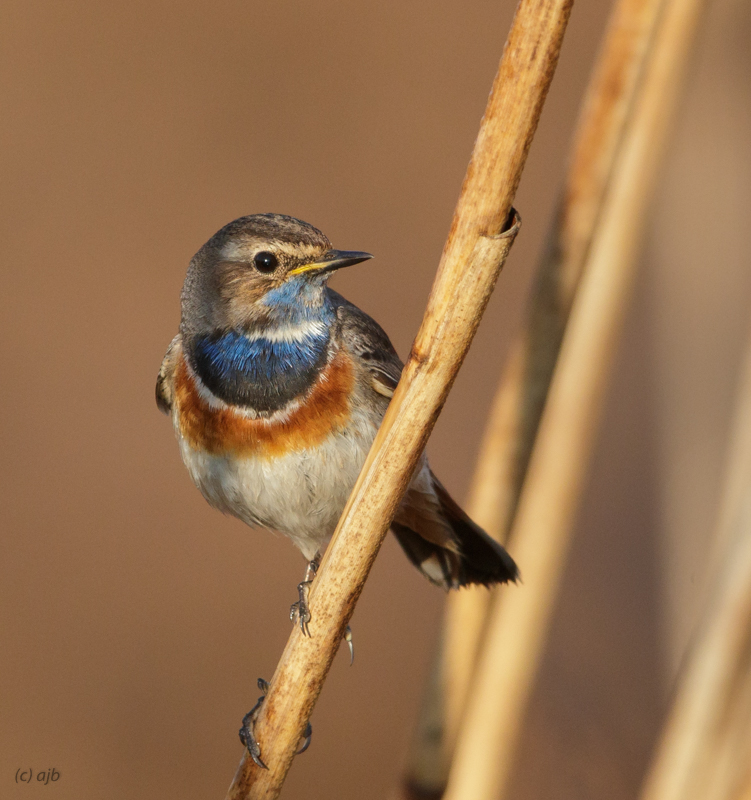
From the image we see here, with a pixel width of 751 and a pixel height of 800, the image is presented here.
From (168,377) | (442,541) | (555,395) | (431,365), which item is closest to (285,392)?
(168,377)

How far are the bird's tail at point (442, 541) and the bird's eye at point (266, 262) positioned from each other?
0.96 meters

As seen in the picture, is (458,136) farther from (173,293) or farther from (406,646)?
(406,646)

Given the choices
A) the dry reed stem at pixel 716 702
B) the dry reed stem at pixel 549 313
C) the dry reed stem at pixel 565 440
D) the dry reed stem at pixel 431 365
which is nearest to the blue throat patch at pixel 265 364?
the dry reed stem at pixel 549 313

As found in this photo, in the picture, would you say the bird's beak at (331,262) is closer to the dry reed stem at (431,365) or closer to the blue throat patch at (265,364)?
the blue throat patch at (265,364)

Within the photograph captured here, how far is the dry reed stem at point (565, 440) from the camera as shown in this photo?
8.53ft

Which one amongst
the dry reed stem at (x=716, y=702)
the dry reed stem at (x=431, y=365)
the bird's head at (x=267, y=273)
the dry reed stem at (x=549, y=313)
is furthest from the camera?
the bird's head at (x=267, y=273)

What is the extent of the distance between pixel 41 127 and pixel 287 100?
2.07 metres

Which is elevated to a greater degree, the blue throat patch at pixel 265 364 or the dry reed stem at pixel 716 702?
the blue throat patch at pixel 265 364

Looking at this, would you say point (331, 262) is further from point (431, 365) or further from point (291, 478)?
point (431, 365)

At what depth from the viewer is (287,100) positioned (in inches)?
327

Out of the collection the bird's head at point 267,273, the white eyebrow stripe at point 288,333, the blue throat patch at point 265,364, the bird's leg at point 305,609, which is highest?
the bird's head at point 267,273

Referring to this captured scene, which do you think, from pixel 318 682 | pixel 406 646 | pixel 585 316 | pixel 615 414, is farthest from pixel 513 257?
pixel 318 682

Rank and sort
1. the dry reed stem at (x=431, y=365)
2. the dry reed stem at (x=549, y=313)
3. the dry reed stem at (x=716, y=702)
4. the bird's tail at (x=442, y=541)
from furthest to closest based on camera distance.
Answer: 1. the bird's tail at (x=442, y=541)
2. the dry reed stem at (x=549, y=313)
3. the dry reed stem at (x=716, y=702)
4. the dry reed stem at (x=431, y=365)

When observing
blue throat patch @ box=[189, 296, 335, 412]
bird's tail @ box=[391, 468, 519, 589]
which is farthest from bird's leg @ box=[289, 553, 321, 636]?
blue throat patch @ box=[189, 296, 335, 412]
